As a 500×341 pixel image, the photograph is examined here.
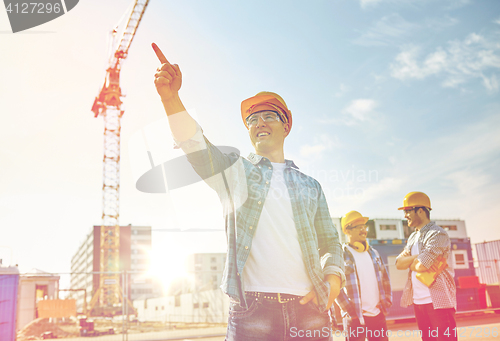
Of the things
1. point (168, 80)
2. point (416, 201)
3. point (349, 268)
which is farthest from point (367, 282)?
point (168, 80)

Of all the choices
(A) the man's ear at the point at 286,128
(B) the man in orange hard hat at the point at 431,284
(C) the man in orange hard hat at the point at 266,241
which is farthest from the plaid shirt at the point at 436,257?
(A) the man's ear at the point at 286,128

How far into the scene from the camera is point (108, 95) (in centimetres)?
5297

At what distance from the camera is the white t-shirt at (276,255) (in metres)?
1.91

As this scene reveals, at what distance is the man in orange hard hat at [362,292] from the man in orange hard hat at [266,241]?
250cm

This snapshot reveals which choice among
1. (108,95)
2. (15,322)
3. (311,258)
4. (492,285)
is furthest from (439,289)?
(108,95)

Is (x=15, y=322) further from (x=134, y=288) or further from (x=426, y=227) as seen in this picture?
(x=134, y=288)

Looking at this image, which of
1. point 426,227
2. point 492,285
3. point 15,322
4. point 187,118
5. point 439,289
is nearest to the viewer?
point 187,118

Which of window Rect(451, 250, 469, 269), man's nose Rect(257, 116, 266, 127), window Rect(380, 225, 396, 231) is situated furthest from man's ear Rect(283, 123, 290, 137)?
window Rect(380, 225, 396, 231)

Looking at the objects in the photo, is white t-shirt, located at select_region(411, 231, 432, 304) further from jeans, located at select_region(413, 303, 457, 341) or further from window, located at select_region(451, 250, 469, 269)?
window, located at select_region(451, 250, 469, 269)

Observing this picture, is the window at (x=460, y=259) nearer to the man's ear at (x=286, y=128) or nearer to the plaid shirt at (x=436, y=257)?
the plaid shirt at (x=436, y=257)

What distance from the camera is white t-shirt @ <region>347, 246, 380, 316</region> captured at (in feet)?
15.0

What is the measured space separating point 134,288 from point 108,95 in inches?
2445

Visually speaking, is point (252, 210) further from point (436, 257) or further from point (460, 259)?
point (460, 259)

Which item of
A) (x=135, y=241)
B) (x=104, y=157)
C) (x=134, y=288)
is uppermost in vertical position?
(x=104, y=157)
